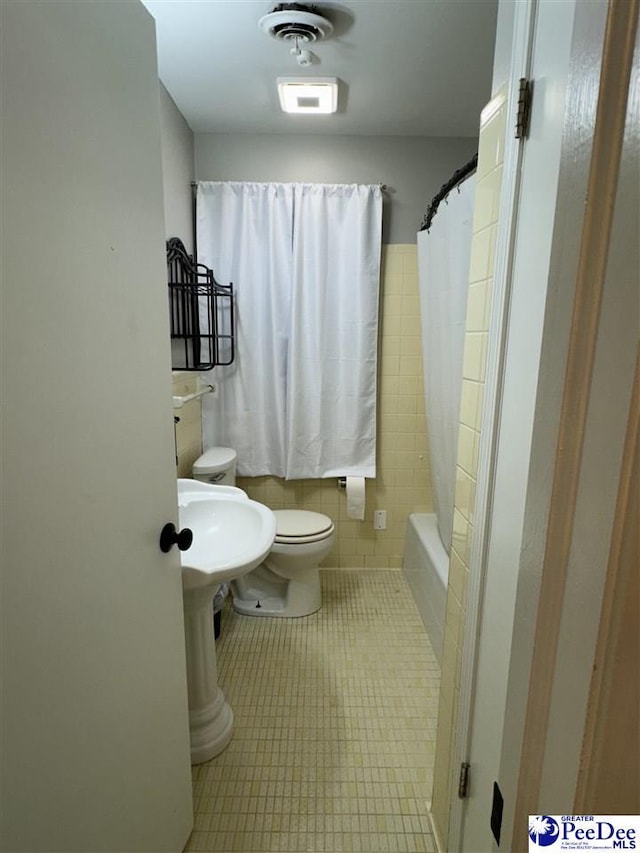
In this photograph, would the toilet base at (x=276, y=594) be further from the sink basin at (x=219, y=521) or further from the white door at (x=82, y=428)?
the white door at (x=82, y=428)

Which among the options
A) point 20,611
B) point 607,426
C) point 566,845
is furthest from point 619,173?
point 20,611

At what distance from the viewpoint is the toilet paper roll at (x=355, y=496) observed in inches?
101

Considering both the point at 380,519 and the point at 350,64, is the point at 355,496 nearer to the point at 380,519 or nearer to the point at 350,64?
the point at 380,519

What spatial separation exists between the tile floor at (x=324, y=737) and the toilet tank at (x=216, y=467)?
2.35 ft

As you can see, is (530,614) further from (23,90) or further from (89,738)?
(23,90)

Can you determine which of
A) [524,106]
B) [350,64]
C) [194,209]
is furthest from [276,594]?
[350,64]

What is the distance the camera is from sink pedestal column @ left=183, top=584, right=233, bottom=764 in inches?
58.7

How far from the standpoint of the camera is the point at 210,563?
1.33 meters

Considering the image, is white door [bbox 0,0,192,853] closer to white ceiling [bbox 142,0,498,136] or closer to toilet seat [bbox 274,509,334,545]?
white ceiling [bbox 142,0,498,136]

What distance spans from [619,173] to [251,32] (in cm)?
174

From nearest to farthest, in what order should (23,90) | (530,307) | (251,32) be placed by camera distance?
(23,90), (530,307), (251,32)

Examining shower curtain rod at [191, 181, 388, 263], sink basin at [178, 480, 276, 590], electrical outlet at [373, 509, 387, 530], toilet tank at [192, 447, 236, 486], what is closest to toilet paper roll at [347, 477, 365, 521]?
electrical outlet at [373, 509, 387, 530]

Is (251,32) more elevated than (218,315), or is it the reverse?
(251,32)

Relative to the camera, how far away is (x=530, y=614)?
467mm
